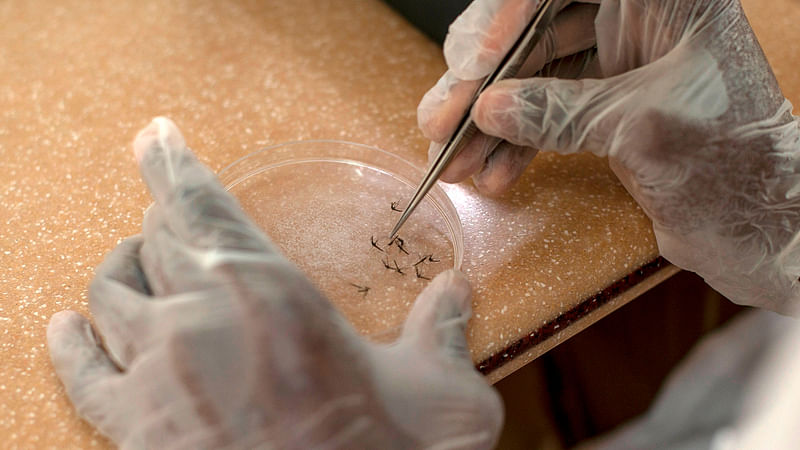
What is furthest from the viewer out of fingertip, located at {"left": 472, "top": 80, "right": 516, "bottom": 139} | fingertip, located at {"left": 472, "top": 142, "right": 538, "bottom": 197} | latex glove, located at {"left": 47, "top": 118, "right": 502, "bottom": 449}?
fingertip, located at {"left": 472, "top": 142, "right": 538, "bottom": 197}

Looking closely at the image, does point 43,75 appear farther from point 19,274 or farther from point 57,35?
point 19,274

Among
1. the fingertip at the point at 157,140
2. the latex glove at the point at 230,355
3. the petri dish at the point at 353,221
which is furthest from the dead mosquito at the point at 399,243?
the fingertip at the point at 157,140

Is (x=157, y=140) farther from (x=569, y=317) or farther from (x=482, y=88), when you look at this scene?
(x=569, y=317)

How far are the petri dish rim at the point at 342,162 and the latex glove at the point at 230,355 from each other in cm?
18

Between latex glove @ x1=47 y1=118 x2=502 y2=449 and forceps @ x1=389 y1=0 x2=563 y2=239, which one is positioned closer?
latex glove @ x1=47 y1=118 x2=502 y2=449

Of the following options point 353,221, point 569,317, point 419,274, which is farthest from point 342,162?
point 569,317

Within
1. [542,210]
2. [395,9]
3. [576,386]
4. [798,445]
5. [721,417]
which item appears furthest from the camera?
[576,386]

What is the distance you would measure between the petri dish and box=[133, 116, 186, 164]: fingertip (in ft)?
0.55

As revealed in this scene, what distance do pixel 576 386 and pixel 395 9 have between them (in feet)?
3.22

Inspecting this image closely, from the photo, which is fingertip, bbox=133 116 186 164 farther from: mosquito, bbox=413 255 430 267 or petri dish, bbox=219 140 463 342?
mosquito, bbox=413 255 430 267

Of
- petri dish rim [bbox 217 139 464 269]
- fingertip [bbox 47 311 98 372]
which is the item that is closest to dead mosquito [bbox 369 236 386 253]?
petri dish rim [bbox 217 139 464 269]

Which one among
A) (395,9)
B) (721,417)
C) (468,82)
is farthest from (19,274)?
(721,417)

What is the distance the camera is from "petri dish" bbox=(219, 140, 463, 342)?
91 centimetres

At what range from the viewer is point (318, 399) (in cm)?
69
